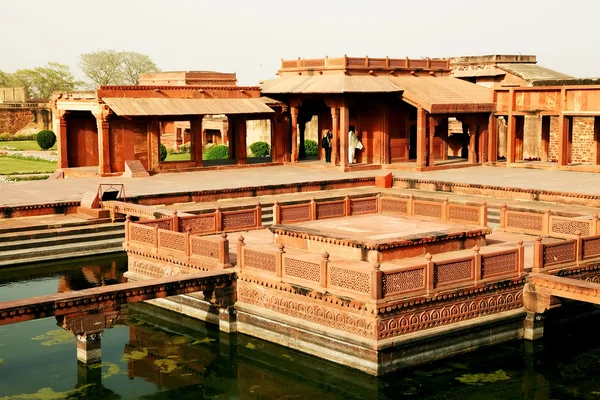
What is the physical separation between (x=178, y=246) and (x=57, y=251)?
16.2ft

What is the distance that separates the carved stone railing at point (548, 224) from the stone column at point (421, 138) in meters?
10.6

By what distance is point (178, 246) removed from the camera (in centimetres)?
1594

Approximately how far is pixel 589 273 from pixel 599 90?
13.9 metres

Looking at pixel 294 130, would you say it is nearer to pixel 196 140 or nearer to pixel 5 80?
pixel 196 140

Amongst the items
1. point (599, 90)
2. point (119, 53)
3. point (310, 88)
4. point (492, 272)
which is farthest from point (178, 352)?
point (119, 53)

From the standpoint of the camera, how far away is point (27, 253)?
19359 millimetres

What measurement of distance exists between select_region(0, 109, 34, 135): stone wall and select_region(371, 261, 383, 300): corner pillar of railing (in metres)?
46.8

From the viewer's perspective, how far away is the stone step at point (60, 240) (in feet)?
63.9

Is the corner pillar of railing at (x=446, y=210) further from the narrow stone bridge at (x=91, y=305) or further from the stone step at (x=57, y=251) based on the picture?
the stone step at (x=57, y=251)

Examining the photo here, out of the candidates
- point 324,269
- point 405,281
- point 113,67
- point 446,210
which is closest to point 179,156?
point 446,210

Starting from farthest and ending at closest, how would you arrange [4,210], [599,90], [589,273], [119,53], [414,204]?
[119,53] → [599,90] → [4,210] → [414,204] → [589,273]

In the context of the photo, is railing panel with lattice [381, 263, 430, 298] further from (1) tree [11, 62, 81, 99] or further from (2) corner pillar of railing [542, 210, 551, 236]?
(1) tree [11, 62, 81, 99]

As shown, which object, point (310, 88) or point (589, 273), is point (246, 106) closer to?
point (310, 88)

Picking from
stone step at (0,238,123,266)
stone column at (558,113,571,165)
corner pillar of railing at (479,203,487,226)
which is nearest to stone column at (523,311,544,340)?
corner pillar of railing at (479,203,487,226)
